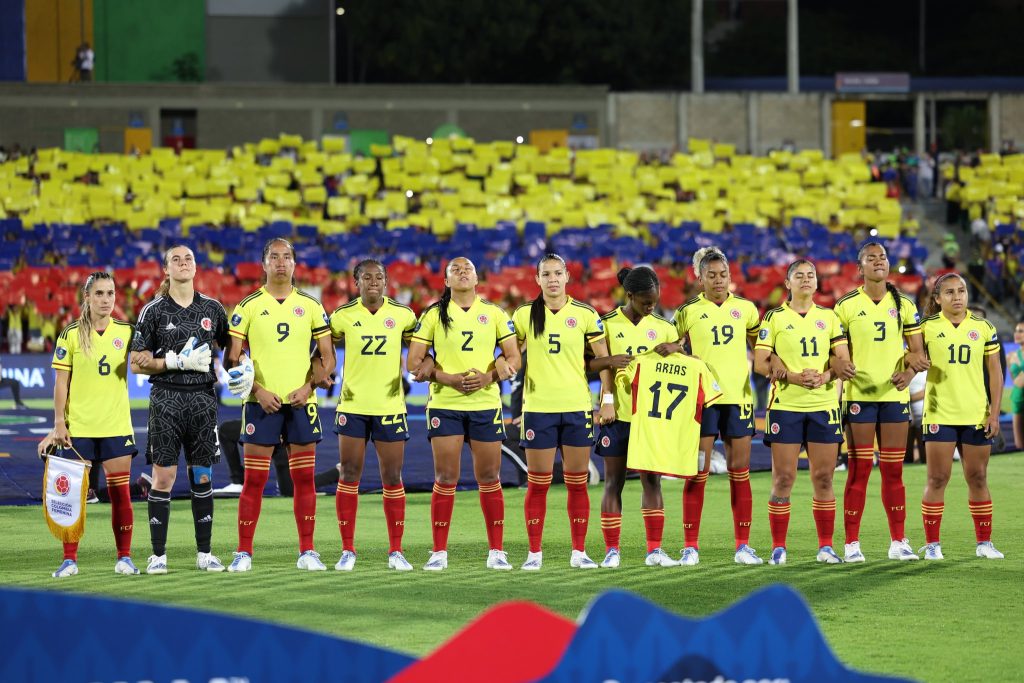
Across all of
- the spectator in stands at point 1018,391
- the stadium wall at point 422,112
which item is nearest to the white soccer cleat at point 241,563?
the spectator in stands at point 1018,391

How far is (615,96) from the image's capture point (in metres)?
40.7

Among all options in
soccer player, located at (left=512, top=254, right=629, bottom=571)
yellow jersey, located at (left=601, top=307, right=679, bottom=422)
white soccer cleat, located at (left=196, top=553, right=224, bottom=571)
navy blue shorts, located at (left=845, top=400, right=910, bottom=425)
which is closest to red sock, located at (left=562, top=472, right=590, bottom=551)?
Result: soccer player, located at (left=512, top=254, right=629, bottom=571)

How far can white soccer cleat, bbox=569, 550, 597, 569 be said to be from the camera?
9609 mm

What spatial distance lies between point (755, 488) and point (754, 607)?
9.36 m

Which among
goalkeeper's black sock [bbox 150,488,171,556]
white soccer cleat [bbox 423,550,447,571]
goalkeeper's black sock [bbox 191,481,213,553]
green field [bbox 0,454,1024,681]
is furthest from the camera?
white soccer cleat [bbox 423,550,447,571]

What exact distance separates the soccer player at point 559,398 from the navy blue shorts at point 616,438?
115 millimetres

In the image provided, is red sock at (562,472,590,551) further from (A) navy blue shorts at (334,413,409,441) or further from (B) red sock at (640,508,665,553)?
(A) navy blue shorts at (334,413,409,441)

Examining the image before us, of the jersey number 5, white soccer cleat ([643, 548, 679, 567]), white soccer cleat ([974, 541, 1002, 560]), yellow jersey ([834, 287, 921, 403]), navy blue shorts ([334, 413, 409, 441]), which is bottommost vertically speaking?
white soccer cleat ([974, 541, 1002, 560])

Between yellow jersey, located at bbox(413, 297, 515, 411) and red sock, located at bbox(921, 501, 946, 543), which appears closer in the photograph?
yellow jersey, located at bbox(413, 297, 515, 411)

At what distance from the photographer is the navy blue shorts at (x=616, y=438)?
9742 millimetres

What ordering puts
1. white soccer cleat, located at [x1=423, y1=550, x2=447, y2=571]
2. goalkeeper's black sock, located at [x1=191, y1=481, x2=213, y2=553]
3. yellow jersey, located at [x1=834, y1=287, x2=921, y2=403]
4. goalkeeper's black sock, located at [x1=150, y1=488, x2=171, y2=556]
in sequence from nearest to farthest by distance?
1. goalkeeper's black sock, located at [x1=150, y1=488, x2=171, y2=556]
2. goalkeeper's black sock, located at [x1=191, y1=481, x2=213, y2=553]
3. white soccer cleat, located at [x1=423, y1=550, x2=447, y2=571]
4. yellow jersey, located at [x1=834, y1=287, x2=921, y2=403]

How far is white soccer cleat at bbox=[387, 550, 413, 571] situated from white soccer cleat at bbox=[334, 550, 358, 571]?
1.6 inches

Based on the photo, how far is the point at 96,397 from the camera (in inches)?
375

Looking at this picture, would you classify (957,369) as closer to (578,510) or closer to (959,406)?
(959,406)
